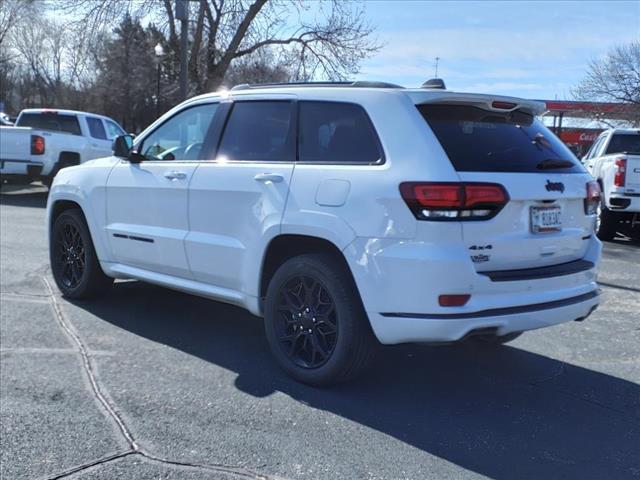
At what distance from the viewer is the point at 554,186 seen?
13.1 ft

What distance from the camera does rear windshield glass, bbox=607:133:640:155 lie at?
41.8ft

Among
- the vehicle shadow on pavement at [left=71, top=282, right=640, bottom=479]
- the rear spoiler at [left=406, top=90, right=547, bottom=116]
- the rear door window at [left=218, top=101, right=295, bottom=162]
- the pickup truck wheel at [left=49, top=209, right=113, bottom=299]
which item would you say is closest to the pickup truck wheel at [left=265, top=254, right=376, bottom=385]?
the vehicle shadow on pavement at [left=71, top=282, right=640, bottom=479]

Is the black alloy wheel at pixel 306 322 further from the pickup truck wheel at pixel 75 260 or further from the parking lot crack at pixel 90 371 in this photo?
the pickup truck wheel at pixel 75 260

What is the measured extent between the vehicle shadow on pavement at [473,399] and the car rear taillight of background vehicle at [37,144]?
409 inches

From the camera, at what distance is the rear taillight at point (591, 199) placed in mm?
4316

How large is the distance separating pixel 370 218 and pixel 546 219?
3.58 ft

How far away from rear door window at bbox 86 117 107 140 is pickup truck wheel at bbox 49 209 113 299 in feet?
35.4

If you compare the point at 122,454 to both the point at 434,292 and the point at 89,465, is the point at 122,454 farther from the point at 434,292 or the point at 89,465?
the point at 434,292

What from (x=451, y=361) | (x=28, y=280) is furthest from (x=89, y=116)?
(x=451, y=361)

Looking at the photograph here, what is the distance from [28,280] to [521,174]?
5244 mm

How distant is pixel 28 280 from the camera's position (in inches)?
272

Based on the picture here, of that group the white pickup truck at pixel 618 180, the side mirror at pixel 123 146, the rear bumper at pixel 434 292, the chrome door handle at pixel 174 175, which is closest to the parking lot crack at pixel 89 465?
the rear bumper at pixel 434 292

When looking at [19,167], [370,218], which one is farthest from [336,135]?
[19,167]

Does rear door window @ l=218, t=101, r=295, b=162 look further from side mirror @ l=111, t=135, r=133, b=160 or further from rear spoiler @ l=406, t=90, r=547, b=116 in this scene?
side mirror @ l=111, t=135, r=133, b=160
